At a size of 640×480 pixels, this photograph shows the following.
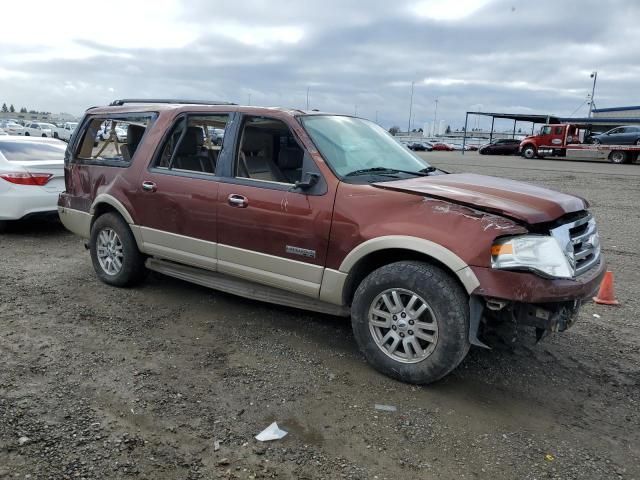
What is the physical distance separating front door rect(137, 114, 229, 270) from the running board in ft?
0.43

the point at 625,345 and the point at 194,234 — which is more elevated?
the point at 194,234

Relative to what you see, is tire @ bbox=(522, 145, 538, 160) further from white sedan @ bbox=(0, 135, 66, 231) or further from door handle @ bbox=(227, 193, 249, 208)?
door handle @ bbox=(227, 193, 249, 208)

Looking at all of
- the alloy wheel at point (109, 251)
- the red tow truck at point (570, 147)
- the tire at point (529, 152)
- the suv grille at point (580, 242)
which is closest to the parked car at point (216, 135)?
the alloy wheel at point (109, 251)

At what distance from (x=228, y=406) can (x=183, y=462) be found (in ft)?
1.91

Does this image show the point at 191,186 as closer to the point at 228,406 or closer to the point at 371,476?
the point at 228,406

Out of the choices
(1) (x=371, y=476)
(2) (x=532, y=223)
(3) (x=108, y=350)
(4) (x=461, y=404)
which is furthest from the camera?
(3) (x=108, y=350)

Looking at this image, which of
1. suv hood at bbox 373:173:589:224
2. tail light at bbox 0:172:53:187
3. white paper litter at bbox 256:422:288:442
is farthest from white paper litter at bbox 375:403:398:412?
tail light at bbox 0:172:53:187

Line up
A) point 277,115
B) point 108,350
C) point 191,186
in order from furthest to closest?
1. point 191,186
2. point 277,115
3. point 108,350

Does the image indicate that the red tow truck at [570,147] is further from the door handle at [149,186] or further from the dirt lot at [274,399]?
the door handle at [149,186]

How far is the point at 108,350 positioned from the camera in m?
4.11

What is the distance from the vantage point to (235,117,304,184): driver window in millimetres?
4570

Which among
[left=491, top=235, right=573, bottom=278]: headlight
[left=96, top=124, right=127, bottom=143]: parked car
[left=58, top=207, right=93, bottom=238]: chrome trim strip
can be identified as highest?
[left=96, top=124, right=127, bottom=143]: parked car

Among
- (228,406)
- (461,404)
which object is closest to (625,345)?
(461,404)

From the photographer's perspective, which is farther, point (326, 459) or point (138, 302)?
point (138, 302)
